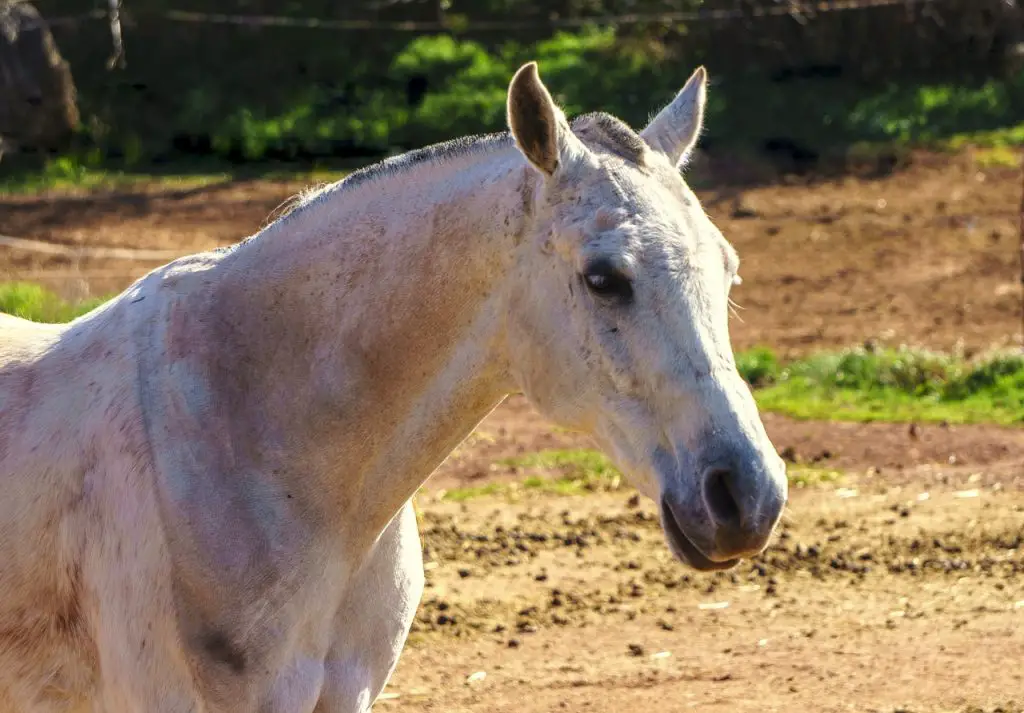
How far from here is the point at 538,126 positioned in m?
2.81

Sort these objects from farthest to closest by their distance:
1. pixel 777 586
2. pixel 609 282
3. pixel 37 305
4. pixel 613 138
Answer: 1. pixel 37 305
2. pixel 777 586
3. pixel 613 138
4. pixel 609 282

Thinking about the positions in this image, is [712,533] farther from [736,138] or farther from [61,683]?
[736,138]

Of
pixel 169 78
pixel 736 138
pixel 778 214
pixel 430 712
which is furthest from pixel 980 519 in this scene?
pixel 169 78

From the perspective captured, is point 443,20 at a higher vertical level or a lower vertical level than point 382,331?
lower

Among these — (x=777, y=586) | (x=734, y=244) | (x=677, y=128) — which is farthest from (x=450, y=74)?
(x=677, y=128)

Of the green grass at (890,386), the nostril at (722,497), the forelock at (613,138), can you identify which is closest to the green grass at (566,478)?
the green grass at (890,386)

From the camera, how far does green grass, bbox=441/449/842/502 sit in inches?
298

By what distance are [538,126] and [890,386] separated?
6975 mm

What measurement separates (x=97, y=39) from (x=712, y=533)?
16.7m

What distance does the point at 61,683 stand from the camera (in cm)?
305

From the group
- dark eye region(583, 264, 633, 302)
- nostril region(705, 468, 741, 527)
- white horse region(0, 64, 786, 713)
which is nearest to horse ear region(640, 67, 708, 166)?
white horse region(0, 64, 786, 713)

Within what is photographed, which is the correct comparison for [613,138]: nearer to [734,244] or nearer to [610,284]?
[610,284]

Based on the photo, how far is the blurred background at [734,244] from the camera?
5.51 m

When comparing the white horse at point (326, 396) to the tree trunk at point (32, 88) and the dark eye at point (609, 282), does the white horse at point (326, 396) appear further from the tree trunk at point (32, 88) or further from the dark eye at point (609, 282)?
the tree trunk at point (32, 88)
